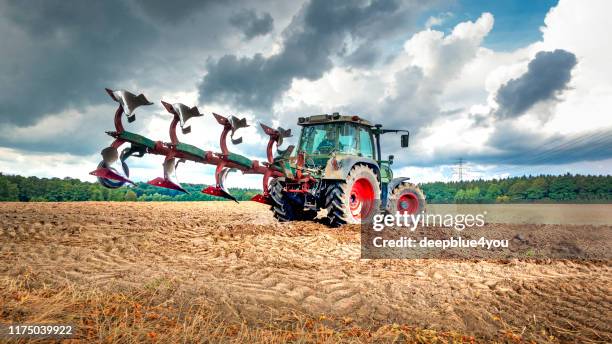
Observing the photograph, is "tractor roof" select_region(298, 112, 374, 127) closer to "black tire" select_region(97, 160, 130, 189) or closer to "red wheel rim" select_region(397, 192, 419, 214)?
"red wheel rim" select_region(397, 192, 419, 214)

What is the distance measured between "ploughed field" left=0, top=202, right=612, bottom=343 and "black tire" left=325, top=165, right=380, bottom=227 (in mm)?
2569

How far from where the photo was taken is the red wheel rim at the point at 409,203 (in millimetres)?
12529

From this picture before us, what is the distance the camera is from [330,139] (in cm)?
1052

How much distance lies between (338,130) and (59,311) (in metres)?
7.82

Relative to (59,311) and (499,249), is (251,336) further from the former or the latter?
(499,249)

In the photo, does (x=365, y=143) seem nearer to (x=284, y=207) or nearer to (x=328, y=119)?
(x=328, y=119)

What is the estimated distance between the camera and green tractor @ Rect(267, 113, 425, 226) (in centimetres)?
962

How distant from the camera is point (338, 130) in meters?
10.5

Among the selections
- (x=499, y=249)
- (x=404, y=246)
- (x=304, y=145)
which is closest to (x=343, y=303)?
(x=404, y=246)

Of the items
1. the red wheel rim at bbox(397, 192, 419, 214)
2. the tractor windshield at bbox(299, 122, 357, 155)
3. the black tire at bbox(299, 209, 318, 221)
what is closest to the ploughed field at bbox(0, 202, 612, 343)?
the tractor windshield at bbox(299, 122, 357, 155)

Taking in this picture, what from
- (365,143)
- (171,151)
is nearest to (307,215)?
(365,143)

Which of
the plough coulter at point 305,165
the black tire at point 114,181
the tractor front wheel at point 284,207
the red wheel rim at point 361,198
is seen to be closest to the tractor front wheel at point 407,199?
the plough coulter at point 305,165

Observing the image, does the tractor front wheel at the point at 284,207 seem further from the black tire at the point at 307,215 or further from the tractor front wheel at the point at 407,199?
the tractor front wheel at the point at 407,199

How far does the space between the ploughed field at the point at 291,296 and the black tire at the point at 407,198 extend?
528 cm
